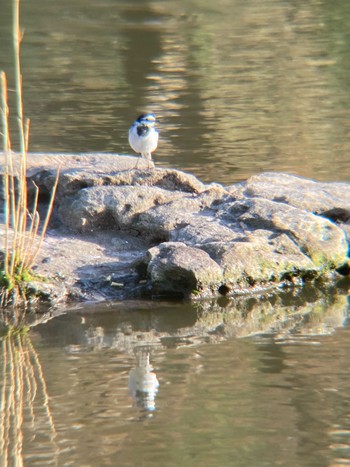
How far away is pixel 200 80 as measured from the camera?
17.7 metres

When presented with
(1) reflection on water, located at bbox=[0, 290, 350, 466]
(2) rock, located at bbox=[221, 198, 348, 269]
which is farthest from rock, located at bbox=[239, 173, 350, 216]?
(1) reflection on water, located at bbox=[0, 290, 350, 466]

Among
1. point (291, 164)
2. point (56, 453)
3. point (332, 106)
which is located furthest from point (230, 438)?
point (332, 106)

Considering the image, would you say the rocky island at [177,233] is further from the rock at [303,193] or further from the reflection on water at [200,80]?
the reflection on water at [200,80]

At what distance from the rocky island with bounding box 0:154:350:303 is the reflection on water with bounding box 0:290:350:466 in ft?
0.82

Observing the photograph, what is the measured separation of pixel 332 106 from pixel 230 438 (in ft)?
35.0

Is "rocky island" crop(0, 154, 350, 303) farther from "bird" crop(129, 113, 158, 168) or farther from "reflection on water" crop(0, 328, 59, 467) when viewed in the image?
"reflection on water" crop(0, 328, 59, 467)

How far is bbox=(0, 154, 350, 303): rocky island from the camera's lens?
27.4 ft

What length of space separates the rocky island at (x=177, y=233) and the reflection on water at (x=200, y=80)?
216 cm

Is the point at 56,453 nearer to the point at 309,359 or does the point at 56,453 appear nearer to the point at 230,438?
the point at 230,438

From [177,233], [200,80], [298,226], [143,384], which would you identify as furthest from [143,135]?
[200,80]

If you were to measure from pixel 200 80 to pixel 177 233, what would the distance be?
911 cm

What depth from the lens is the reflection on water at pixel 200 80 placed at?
1343 cm

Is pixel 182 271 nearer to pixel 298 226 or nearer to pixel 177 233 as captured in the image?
pixel 177 233

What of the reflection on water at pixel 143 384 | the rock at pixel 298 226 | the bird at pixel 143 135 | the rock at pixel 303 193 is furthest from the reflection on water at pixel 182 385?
the bird at pixel 143 135
